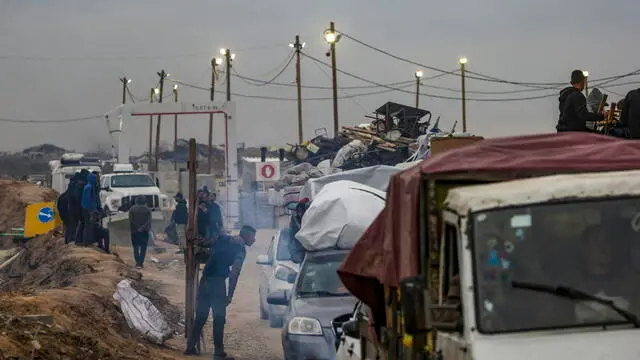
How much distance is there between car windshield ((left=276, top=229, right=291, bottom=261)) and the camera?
17969 mm

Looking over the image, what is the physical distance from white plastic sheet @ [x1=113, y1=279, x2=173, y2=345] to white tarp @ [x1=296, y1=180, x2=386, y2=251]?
2.95 m

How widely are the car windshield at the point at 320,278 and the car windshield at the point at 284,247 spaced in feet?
14.9

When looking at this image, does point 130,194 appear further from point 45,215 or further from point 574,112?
point 574,112

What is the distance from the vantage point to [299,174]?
118 ft

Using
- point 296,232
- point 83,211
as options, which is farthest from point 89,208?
point 296,232

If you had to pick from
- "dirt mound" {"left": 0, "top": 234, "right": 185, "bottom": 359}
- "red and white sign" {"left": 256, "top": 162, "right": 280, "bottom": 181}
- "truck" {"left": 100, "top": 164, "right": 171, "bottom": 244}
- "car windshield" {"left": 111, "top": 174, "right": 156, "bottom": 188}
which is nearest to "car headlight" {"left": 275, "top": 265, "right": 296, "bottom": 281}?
"dirt mound" {"left": 0, "top": 234, "right": 185, "bottom": 359}

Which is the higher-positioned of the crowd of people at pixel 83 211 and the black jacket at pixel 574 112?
the black jacket at pixel 574 112

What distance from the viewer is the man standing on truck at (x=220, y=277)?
14.2 meters

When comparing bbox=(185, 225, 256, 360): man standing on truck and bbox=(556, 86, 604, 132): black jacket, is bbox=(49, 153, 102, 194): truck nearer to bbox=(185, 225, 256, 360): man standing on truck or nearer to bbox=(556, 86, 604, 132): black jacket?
bbox=(185, 225, 256, 360): man standing on truck

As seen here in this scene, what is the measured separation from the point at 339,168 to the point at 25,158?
92.2 m

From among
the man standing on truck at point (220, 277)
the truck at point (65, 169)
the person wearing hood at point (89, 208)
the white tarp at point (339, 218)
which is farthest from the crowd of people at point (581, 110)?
the truck at point (65, 169)

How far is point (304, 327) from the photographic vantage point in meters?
11.9

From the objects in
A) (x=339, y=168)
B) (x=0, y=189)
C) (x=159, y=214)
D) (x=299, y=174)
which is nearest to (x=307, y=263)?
(x=339, y=168)

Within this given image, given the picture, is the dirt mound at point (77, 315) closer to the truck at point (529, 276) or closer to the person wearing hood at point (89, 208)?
the person wearing hood at point (89, 208)
